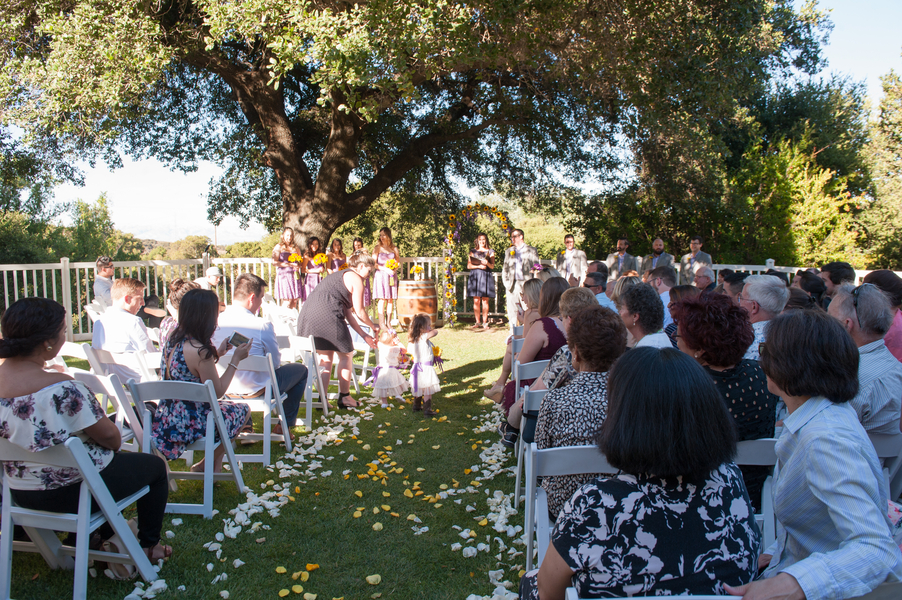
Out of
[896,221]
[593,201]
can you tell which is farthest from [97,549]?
[896,221]

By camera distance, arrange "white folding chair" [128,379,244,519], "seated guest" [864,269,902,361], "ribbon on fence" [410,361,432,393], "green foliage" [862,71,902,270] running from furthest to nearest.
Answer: "green foliage" [862,71,902,270] → "ribbon on fence" [410,361,432,393] → "seated guest" [864,269,902,361] → "white folding chair" [128,379,244,519]

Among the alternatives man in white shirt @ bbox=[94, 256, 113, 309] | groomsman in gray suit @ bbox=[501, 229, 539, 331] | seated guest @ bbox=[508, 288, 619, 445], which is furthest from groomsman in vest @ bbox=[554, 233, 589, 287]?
man in white shirt @ bbox=[94, 256, 113, 309]

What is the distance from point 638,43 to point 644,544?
8071mm

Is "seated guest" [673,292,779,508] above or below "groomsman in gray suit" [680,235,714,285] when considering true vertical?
below

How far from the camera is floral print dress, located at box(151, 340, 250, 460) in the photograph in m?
3.32

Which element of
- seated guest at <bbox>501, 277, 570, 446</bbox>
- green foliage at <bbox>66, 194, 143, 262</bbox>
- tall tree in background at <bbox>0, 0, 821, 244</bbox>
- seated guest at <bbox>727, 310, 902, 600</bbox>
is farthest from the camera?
green foliage at <bbox>66, 194, 143, 262</bbox>

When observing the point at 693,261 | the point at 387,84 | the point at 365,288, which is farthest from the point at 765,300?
the point at 693,261

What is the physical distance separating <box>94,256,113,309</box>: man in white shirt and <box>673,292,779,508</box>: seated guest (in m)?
7.12

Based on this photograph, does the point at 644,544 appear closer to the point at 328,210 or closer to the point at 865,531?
the point at 865,531

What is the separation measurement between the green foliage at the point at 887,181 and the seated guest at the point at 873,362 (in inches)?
553

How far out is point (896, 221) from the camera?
1400 cm

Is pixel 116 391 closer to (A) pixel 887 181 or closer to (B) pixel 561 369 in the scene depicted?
(B) pixel 561 369

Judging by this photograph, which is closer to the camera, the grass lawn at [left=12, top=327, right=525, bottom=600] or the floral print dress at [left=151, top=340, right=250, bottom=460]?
the grass lawn at [left=12, top=327, right=525, bottom=600]

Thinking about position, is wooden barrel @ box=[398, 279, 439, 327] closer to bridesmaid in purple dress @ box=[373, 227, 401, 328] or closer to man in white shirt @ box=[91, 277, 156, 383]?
bridesmaid in purple dress @ box=[373, 227, 401, 328]
